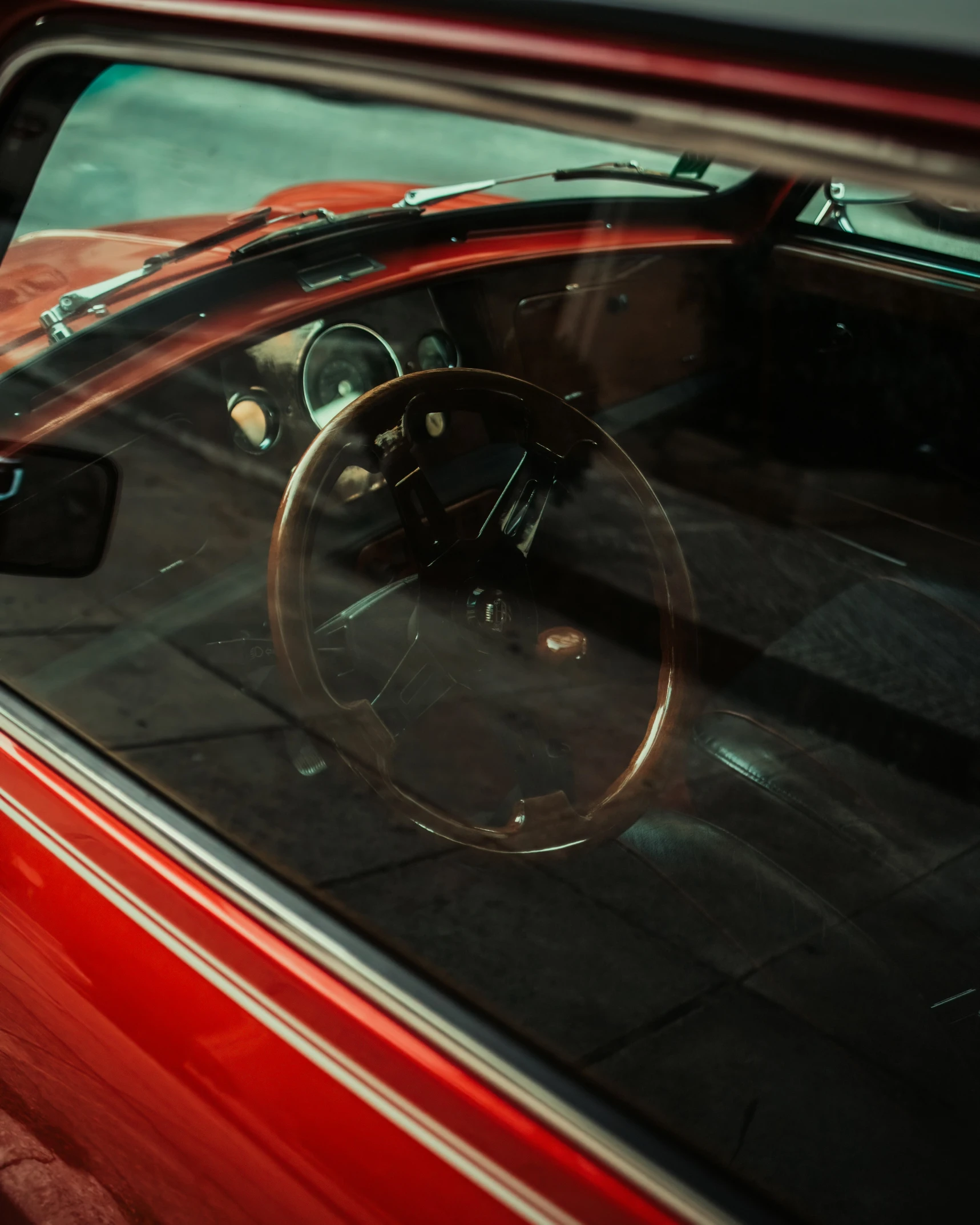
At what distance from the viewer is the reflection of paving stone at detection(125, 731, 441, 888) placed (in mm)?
1140

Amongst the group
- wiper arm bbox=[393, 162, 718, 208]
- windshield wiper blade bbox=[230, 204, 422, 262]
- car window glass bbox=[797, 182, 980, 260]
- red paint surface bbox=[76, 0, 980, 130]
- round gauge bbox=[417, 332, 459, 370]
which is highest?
car window glass bbox=[797, 182, 980, 260]

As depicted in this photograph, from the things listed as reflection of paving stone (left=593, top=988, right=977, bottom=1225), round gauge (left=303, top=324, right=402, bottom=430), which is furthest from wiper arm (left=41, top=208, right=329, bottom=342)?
reflection of paving stone (left=593, top=988, right=977, bottom=1225)

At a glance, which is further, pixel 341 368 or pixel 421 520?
pixel 341 368

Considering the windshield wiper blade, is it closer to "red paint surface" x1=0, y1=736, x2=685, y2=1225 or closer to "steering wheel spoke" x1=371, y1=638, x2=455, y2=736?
"steering wheel spoke" x1=371, y1=638, x2=455, y2=736

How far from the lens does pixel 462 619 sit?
4.55 ft

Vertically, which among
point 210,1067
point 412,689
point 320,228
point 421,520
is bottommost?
point 210,1067

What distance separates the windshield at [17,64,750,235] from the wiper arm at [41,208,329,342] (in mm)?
90

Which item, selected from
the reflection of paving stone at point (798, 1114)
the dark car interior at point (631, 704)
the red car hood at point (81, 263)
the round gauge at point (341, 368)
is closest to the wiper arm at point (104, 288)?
the red car hood at point (81, 263)

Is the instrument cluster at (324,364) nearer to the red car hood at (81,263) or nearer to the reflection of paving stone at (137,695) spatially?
the red car hood at (81,263)

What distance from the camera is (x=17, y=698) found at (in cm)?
134

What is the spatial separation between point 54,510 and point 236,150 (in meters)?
0.59

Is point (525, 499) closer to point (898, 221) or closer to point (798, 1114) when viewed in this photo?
point (798, 1114)

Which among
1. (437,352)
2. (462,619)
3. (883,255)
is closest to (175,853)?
(462,619)

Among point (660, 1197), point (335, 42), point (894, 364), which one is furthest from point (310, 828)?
point (894, 364)
